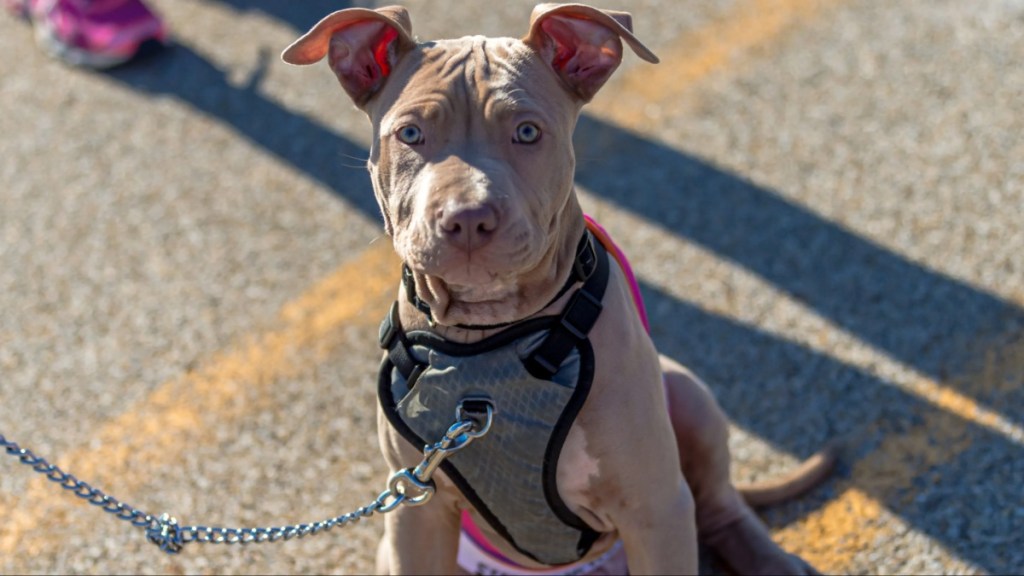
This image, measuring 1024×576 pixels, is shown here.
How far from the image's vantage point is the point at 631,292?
3027 millimetres

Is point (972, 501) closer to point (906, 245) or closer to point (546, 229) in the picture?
point (906, 245)

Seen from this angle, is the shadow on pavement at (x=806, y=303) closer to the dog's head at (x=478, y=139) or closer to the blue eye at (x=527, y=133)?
the dog's head at (x=478, y=139)

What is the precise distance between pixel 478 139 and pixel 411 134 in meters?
0.15

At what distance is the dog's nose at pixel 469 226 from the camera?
235 cm

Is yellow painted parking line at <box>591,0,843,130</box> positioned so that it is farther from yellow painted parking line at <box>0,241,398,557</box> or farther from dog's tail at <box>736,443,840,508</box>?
dog's tail at <box>736,443,840,508</box>

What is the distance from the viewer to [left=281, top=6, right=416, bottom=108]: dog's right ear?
8.75ft

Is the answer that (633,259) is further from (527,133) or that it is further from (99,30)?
(99,30)

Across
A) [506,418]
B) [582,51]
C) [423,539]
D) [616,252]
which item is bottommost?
[423,539]

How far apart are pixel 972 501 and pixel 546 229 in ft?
5.86

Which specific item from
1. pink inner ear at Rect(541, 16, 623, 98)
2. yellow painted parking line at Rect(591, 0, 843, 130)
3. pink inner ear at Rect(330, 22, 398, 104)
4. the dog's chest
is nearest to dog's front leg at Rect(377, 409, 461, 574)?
the dog's chest

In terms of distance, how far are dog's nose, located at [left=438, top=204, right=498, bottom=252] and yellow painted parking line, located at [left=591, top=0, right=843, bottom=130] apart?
126 inches

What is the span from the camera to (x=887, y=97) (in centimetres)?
534

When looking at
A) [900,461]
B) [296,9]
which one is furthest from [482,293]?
[296,9]

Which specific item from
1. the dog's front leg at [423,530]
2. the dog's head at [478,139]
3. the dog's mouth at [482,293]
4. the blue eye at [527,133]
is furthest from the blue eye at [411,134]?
the dog's front leg at [423,530]
